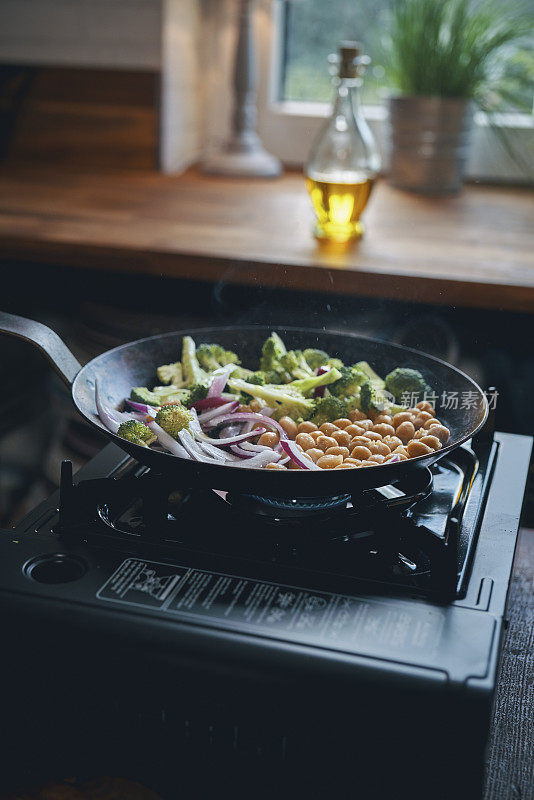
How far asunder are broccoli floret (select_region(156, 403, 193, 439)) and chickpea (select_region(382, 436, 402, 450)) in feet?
0.74

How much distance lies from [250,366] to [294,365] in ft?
0.40

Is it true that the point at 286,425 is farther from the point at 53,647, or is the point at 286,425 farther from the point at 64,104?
the point at 64,104

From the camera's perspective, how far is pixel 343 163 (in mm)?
2016

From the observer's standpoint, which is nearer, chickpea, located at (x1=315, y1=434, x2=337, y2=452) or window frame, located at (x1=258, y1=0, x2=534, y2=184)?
chickpea, located at (x1=315, y1=434, x2=337, y2=452)

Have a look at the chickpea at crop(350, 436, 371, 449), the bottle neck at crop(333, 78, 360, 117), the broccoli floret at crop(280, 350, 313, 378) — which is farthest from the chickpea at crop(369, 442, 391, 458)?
the bottle neck at crop(333, 78, 360, 117)

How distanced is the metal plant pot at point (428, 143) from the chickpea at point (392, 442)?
146cm

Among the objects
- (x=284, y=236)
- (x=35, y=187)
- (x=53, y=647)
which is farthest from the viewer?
(x=35, y=187)

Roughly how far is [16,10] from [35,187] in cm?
53

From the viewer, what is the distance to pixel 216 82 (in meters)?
2.82

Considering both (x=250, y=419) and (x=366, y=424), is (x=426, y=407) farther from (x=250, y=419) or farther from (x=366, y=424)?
(x=250, y=419)

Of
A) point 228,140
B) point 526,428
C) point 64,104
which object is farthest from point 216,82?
point 526,428

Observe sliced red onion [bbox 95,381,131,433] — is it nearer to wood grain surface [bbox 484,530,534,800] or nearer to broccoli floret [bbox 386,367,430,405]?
broccoli floret [bbox 386,367,430,405]

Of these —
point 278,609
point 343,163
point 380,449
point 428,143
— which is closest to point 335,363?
point 380,449

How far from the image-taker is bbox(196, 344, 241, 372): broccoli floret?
47.9 inches
